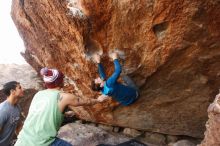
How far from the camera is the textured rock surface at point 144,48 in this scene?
18.9 ft

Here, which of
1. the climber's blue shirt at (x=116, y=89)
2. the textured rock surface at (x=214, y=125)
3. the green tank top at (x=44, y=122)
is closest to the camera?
the textured rock surface at (x=214, y=125)

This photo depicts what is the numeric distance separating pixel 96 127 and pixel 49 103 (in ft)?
13.1

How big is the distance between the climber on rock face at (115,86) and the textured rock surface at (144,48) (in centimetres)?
15

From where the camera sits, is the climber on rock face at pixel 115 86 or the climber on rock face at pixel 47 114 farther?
the climber on rock face at pixel 115 86

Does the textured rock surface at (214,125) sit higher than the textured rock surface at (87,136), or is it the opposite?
the textured rock surface at (87,136)

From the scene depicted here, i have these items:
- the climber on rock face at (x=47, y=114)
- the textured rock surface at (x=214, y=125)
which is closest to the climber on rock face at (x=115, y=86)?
the climber on rock face at (x=47, y=114)

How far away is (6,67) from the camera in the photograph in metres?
11.4

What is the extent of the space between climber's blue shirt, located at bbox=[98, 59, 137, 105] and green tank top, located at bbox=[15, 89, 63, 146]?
160 cm

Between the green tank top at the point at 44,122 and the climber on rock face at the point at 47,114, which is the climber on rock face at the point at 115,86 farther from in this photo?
the green tank top at the point at 44,122

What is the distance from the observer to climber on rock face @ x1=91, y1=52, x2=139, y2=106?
6.44 m

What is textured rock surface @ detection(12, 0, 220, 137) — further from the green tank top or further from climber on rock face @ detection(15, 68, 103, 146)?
the green tank top

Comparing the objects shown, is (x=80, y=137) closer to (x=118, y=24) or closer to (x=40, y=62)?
(x=40, y=62)

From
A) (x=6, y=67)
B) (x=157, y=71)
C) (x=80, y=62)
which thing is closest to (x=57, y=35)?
(x=80, y=62)

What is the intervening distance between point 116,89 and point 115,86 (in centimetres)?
10
